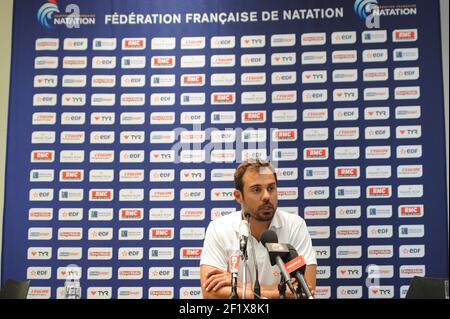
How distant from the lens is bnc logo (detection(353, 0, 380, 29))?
4.39m

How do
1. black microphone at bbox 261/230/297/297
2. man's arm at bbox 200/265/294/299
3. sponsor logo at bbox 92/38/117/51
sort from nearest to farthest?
1. black microphone at bbox 261/230/297/297
2. man's arm at bbox 200/265/294/299
3. sponsor logo at bbox 92/38/117/51

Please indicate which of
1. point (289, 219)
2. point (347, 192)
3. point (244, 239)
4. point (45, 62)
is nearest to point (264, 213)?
point (289, 219)

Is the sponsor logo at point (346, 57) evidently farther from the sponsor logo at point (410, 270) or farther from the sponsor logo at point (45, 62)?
the sponsor logo at point (45, 62)

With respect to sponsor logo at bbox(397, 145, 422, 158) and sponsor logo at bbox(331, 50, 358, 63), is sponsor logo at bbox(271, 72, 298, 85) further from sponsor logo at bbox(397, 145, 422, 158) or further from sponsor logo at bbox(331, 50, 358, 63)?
sponsor logo at bbox(397, 145, 422, 158)

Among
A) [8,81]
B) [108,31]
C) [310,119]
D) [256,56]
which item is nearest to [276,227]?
[310,119]

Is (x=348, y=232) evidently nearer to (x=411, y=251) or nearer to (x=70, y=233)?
(x=411, y=251)

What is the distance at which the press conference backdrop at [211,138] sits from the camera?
420 centimetres

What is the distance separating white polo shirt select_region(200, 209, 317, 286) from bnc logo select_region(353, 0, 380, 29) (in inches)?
90.3

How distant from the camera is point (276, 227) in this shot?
2.82 m

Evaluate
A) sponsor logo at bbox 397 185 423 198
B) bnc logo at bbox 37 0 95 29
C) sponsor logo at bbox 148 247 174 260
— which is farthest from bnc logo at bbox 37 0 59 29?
sponsor logo at bbox 397 185 423 198

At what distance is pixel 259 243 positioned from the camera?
9.23 feet

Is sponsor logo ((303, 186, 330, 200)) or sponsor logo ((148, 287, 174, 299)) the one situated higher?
sponsor logo ((303, 186, 330, 200))
